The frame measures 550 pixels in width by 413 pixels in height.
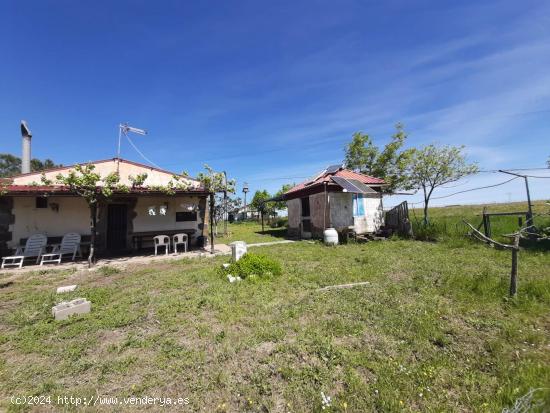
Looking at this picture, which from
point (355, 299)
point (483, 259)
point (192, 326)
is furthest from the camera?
point (483, 259)

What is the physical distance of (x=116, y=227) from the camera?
11.6 meters

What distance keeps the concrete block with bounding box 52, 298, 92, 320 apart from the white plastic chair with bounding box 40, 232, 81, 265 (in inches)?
242

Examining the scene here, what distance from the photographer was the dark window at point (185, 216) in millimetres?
12273

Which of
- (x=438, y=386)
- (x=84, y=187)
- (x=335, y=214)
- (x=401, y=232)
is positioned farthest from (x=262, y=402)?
(x=401, y=232)

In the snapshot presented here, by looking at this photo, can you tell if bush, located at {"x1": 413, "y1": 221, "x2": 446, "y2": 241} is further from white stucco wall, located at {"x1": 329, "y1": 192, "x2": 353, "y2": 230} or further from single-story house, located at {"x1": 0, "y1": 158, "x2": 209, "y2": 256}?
single-story house, located at {"x1": 0, "y1": 158, "x2": 209, "y2": 256}

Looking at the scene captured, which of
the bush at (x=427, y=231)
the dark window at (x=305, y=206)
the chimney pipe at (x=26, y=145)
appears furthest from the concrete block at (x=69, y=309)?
the bush at (x=427, y=231)

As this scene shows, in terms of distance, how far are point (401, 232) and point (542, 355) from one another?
11048 millimetres

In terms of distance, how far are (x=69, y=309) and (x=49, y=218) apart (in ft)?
25.6

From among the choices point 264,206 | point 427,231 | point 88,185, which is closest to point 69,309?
point 88,185

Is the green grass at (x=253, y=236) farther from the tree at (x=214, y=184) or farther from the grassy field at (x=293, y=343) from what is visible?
the grassy field at (x=293, y=343)

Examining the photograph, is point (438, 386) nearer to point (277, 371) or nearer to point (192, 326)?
point (277, 371)

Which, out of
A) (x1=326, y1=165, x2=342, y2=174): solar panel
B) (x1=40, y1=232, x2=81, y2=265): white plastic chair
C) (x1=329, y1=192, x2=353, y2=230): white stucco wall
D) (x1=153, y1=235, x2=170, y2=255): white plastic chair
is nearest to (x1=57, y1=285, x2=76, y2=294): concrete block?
(x1=40, y1=232, x2=81, y2=265): white plastic chair

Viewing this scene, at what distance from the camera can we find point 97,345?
3639mm

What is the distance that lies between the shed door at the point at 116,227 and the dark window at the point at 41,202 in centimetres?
212
